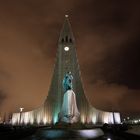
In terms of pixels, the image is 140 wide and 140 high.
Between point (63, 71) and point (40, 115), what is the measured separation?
A: 7.92 metres

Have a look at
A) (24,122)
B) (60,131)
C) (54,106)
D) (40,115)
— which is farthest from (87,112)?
(60,131)

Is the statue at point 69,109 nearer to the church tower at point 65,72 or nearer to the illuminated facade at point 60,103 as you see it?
the illuminated facade at point 60,103

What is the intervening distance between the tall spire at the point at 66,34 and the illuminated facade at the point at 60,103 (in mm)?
750

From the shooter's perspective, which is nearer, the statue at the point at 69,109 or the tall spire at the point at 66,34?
the statue at the point at 69,109

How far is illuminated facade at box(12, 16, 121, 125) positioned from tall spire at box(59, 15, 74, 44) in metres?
0.75

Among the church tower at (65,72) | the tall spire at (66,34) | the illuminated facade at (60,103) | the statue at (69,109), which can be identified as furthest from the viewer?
the tall spire at (66,34)

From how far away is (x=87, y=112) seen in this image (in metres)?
30.5

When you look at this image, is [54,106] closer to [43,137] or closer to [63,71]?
[63,71]

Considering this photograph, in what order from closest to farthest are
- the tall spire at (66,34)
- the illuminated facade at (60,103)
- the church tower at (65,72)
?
the illuminated facade at (60,103) → the church tower at (65,72) → the tall spire at (66,34)

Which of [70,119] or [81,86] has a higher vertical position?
[81,86]

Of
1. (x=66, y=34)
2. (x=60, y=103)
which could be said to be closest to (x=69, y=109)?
(x=60, y=103)

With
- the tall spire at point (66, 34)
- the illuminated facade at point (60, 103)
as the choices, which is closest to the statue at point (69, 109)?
the illuminated facade at point (60, 103)

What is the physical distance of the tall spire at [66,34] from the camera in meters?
36.1

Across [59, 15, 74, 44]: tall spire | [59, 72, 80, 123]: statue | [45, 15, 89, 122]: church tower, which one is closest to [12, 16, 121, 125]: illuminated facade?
[45, 15, 89, 122]: church tower
